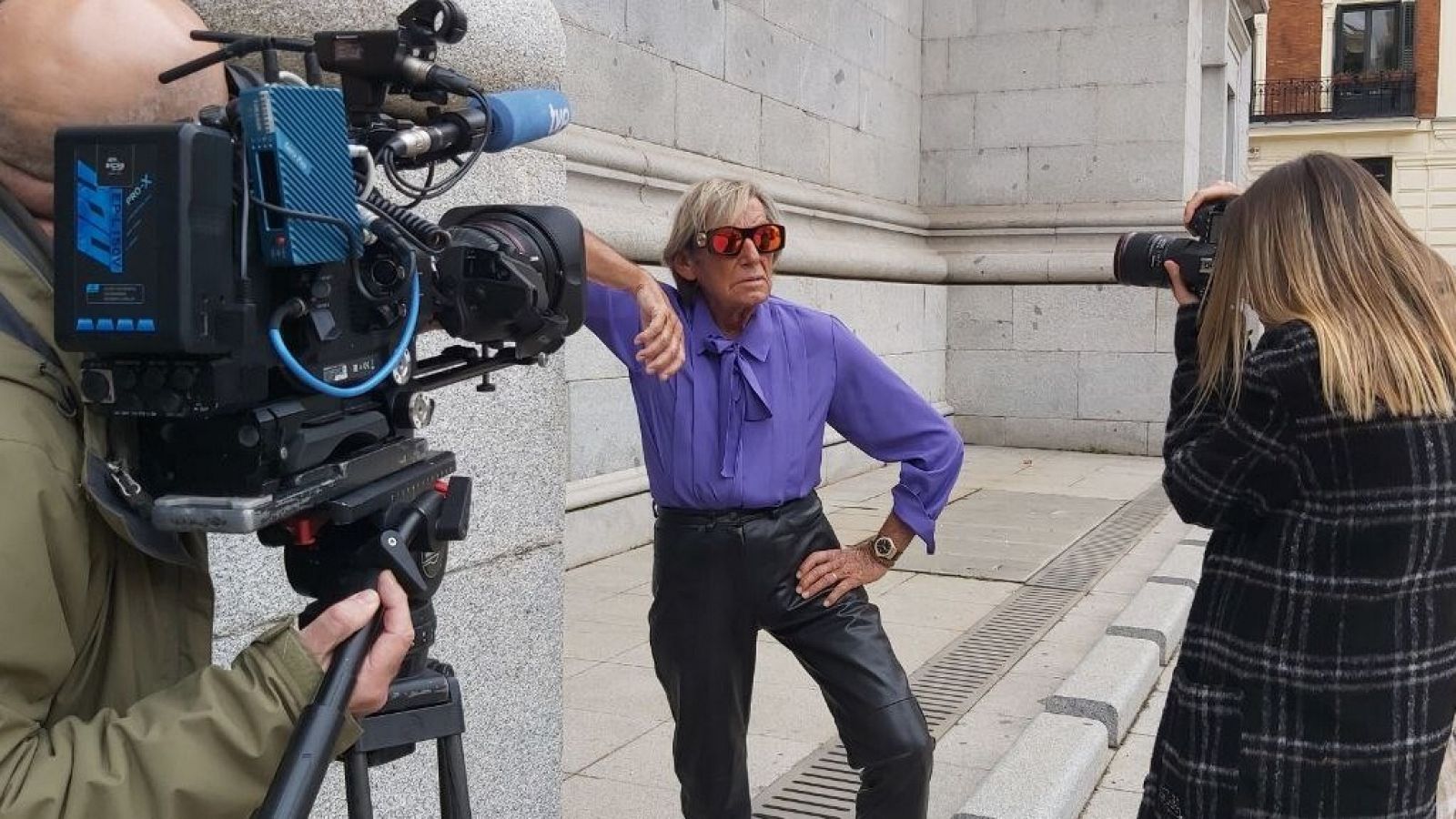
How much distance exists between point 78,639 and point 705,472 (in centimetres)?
191

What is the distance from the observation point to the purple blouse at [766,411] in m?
3.13

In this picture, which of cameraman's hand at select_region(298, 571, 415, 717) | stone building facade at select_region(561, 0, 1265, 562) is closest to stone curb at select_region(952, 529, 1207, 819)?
cameraman's hand at select_region(298, 571, 415, 717)

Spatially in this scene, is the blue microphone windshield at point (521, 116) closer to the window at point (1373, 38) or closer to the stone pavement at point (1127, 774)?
the stone pavement at point (1127, 774)

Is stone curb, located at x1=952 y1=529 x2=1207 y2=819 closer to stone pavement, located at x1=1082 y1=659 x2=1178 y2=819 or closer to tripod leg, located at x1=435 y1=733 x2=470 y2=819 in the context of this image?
stone pavement, located at x1=1082 y1=659 x2=1178 y2=819

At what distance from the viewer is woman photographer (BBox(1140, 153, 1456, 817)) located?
238 cm

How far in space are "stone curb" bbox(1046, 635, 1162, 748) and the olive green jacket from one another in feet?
13.0

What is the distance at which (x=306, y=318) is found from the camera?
128 centimetres

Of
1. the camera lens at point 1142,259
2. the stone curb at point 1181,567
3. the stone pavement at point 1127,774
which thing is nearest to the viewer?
the camera lens at point 1142,259

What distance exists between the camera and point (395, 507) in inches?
56.7

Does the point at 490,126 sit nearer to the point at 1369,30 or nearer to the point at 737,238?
the point at 737,238

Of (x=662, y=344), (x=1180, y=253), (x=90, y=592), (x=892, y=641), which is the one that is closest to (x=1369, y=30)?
(x=892, y=641)

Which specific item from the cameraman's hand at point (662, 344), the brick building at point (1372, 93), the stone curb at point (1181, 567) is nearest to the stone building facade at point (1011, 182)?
the stone curb at point (1181, 567)

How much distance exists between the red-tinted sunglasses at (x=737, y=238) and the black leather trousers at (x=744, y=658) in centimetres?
60

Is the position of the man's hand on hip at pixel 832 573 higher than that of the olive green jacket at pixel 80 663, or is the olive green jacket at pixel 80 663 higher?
the olive green jacket at pixel 80 663
